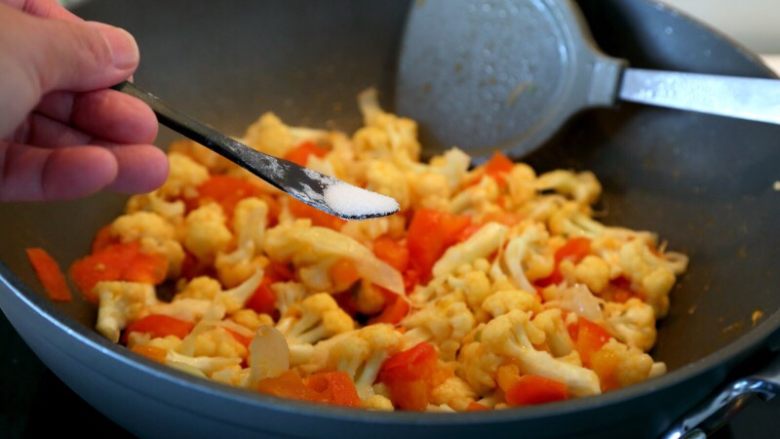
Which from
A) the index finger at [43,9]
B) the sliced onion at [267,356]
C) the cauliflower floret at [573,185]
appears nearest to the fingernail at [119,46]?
the index finger at [43,9]

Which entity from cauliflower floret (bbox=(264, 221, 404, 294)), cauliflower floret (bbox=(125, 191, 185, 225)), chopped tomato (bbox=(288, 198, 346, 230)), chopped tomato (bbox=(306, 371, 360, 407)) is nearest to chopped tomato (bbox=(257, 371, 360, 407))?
chopped tomato (bbox=(306, 371, 360, 407))

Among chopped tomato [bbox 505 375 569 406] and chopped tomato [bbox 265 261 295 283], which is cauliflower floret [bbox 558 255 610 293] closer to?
chopped tomato [bbox 505 375 569 406]

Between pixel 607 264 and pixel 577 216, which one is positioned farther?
pixel 577 216

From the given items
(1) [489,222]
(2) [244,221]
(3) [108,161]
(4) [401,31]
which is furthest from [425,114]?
(3) [108,161]

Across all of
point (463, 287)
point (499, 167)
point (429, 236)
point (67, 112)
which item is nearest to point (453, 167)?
point (499, 167)

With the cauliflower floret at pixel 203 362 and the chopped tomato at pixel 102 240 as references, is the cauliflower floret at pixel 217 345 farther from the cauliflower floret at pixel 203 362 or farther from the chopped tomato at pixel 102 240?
the chopped tomato at pixel 102 240

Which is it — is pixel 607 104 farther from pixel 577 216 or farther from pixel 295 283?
pixel 295 283

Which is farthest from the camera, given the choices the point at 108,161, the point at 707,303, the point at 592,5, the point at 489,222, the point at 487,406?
the point at 592,5
